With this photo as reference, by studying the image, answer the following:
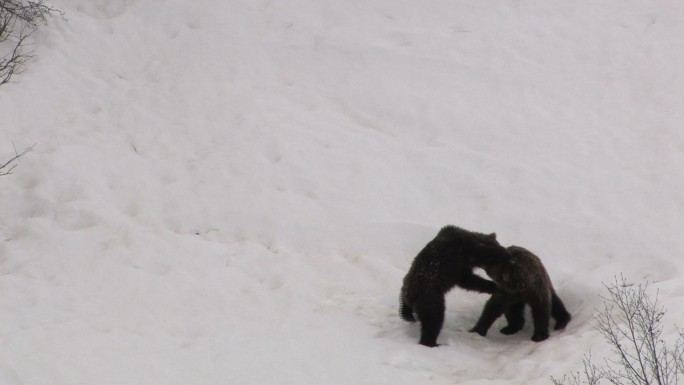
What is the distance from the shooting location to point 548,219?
31.4 ft

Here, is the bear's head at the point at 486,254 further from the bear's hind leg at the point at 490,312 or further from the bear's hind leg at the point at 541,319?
the bear's hind leg at the point at 541,319

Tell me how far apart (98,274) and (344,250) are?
9.75 feet

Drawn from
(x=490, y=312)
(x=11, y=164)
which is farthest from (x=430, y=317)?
A: (x=11, y=164)

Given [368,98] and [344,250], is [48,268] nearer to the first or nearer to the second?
[344,250]

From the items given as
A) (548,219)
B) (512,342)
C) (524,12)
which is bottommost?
(512,342)

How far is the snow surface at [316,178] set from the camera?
23.1ft

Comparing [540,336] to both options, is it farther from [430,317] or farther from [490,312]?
[430,317]

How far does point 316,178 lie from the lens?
34.1ft

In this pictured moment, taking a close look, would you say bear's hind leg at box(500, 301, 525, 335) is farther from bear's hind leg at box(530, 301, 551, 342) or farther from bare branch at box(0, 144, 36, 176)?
bare branch at box(0, 144, 36, 176)

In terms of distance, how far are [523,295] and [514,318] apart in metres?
0.51

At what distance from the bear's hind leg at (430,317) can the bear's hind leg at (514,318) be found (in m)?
1.01

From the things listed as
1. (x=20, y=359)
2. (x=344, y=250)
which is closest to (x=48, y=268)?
(x=20, y=359)

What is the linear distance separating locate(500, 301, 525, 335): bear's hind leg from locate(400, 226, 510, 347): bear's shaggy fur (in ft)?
1.27

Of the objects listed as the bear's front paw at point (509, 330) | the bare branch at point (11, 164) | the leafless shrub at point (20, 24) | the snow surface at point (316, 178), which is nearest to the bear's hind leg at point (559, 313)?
the snow surface at point (316, 178)
